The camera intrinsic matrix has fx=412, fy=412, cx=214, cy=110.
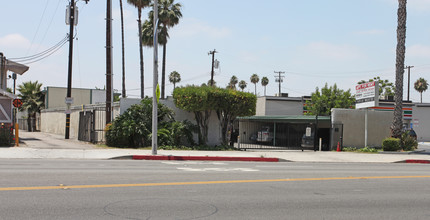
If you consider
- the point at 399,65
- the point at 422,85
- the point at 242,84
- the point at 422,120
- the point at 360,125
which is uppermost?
the point at 242,84

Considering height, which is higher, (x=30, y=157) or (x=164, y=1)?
(x=164, y=1)

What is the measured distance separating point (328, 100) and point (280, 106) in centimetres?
534

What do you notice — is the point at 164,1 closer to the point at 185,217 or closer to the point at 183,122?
the point at 183,122

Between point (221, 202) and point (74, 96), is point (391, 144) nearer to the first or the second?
point (221, 202)

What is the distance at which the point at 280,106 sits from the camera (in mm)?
45312

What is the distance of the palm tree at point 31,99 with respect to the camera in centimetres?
4878

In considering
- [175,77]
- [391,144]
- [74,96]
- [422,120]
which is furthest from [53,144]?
[175,77]

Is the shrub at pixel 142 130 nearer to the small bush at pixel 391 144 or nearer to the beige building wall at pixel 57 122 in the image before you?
the beige building wall at pixel 57 122

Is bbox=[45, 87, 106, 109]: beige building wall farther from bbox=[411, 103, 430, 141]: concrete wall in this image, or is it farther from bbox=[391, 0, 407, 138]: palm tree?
bbox=[411, 103, 430, 141]: concrete wall

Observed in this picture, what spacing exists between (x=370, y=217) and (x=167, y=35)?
37642 mm

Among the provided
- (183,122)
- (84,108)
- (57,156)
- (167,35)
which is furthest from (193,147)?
(167,35)

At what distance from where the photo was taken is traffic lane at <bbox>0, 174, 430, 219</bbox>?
688cm

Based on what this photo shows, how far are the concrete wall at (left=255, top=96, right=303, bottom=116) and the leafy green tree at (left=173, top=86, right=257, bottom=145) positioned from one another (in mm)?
20465

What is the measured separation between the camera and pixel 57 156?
57.0ft
